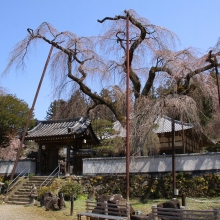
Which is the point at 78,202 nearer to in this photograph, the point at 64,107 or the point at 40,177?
the point at 40,177

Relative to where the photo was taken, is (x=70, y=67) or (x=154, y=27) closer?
(x=154, y=27)

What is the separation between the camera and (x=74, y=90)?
61.8 feet

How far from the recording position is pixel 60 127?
62.9ft

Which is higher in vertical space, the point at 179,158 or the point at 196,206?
the point at 179,158

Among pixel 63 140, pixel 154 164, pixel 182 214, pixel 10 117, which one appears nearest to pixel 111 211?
pixel 182 214

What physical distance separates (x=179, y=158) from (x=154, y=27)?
691 centimetres

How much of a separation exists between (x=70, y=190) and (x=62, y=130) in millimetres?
4443

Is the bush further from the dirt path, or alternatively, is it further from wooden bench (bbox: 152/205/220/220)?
wooden bench (bbox: 152/205/220/220)

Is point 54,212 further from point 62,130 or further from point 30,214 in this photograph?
point 62,130

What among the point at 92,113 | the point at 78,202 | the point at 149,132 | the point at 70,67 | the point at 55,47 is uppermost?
the point at 55,47

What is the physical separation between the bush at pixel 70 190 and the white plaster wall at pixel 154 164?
1963mm

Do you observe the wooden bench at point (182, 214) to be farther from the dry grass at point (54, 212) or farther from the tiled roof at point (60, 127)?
the tiled roof at point (60, 127)

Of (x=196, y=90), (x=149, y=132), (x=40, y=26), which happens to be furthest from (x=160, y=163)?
(x=40, y=26)

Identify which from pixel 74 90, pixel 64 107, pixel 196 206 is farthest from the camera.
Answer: pixel 64 107
